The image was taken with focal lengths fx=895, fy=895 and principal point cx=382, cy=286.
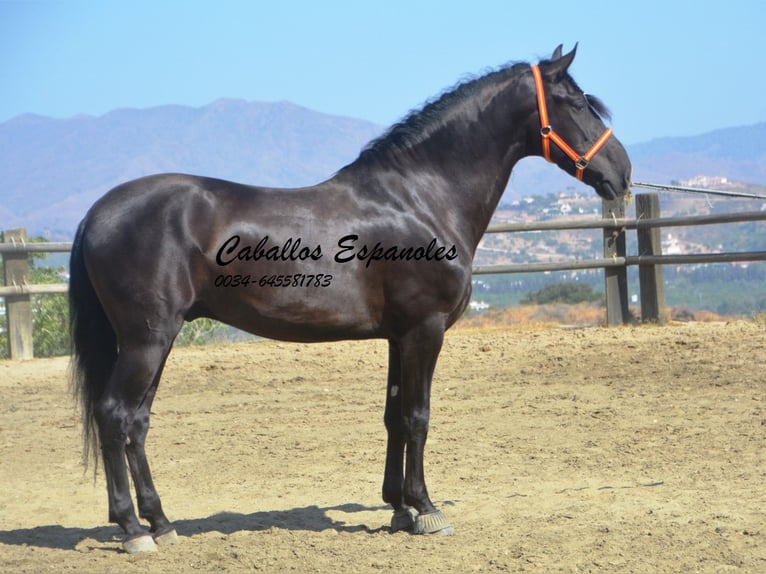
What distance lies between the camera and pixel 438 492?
5215 mm

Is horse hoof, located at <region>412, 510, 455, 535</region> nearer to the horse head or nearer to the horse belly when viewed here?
the horse belly

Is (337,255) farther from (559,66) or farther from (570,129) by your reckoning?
(559,66)

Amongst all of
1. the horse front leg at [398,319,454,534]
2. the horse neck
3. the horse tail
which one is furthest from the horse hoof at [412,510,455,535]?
the horse tail

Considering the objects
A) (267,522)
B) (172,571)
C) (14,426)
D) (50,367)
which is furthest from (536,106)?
(50,367)

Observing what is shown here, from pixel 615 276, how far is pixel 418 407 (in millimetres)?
7082

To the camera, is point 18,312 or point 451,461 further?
point 18,312

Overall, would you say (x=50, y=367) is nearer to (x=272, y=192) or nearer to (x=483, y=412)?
(x=483, y=412)

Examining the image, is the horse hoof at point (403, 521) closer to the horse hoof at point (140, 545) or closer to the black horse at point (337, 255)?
the black horse at point (337, 255)

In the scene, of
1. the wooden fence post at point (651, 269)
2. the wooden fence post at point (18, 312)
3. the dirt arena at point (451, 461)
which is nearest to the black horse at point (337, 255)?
the dirt arena at point (451, 461)

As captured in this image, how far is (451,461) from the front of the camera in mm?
5855

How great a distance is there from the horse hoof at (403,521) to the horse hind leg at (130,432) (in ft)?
3.72

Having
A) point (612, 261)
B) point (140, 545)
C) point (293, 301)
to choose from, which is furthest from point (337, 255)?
point (612, 261)

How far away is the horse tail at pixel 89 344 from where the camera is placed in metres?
4.51

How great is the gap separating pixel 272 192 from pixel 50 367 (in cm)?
616
